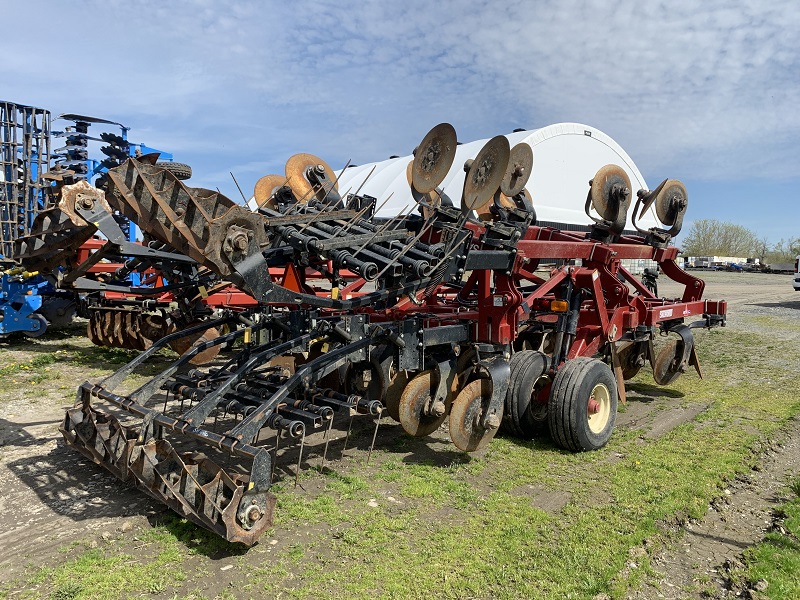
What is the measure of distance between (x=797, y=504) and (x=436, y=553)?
9.07 feet

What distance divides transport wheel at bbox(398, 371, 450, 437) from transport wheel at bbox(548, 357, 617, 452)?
101 cm

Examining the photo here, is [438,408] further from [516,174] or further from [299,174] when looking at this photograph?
[299,174]

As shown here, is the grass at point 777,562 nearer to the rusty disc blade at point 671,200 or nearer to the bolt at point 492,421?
the bolt at point 492,421

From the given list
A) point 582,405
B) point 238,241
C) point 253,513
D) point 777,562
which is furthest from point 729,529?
point 238,241

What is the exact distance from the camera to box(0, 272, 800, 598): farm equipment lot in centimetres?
325

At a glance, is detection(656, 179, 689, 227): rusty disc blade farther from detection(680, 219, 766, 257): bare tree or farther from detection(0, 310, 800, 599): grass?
detection(680, 219, 766, 257): bare tree

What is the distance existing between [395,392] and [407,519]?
1.47m

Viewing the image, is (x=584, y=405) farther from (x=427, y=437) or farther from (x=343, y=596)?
(x=343, y=596)

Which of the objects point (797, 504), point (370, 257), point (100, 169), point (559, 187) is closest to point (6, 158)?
point (100, 169)

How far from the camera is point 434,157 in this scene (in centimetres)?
582

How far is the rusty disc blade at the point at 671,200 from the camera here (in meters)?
8.08

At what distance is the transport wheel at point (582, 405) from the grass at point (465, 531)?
156mm

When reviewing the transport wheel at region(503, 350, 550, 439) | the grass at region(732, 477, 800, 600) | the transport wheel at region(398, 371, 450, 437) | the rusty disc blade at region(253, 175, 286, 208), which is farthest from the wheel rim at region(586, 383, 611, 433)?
the rusty disc blade at region(253, 175, 286, 208)

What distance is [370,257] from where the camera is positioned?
468 cm
